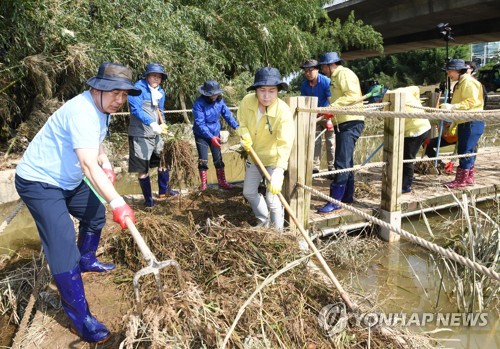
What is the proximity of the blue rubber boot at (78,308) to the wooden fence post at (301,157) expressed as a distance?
5.98ft

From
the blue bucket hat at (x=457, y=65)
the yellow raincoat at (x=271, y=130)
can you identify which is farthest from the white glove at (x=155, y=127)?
the blue bucket hat at (x=457, y=65)

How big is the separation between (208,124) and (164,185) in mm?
961

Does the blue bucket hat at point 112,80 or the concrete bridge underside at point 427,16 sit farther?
the concrete bridge underside at point 427,16

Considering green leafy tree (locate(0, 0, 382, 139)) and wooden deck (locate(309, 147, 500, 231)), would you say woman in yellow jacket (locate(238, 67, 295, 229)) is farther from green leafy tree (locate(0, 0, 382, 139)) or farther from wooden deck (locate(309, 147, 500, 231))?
green leafy tree (locate(0, 0, 382, 139))

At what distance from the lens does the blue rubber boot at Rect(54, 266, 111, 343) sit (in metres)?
2.24

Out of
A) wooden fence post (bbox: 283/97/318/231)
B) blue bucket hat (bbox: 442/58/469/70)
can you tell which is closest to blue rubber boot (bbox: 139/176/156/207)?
wooden fence post (bbox: 283/97/318/231)

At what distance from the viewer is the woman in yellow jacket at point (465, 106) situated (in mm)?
4605

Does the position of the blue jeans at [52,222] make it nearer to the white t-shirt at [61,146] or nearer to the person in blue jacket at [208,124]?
the white t-shirt at [61,146]

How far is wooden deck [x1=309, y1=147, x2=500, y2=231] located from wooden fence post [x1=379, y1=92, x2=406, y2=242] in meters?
0.26

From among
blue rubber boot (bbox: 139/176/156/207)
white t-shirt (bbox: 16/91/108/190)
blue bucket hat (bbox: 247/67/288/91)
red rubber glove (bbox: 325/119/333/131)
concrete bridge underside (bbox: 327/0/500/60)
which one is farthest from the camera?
concrete bridge underside (bbox: 327/0/500/60)

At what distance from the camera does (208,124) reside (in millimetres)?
4941

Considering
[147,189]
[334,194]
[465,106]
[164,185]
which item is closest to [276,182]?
[334,194]

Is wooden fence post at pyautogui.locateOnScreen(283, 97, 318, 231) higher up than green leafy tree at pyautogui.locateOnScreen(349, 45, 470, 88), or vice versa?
green leafy tree at pyautogui.locateOnScreen(349, 45, 470, 88)

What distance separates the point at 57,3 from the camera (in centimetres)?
711
